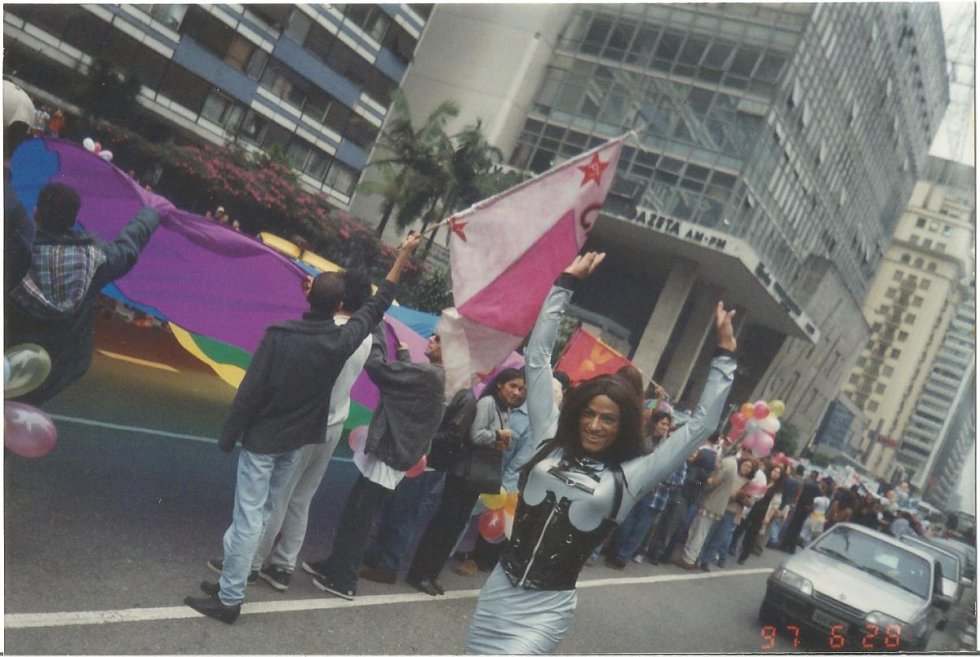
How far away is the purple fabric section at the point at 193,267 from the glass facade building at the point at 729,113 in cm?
2148

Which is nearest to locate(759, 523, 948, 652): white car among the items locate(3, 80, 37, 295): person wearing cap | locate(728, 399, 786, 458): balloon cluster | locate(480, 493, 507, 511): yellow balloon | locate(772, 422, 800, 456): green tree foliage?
locate(728, 399, 786, 458): balloon cluster

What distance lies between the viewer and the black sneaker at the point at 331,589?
527cm

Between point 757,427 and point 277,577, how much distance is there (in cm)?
717

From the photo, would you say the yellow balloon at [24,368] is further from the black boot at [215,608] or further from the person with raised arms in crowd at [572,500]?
the person with raised arms in crowd at [572,500]

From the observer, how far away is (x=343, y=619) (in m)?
4.94

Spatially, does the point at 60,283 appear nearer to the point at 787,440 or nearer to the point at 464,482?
the point at 464,482

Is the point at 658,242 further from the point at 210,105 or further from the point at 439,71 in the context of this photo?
the point at 210,105

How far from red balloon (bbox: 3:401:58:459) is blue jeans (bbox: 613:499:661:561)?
683 cm

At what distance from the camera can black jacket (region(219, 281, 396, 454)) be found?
14.0 feet

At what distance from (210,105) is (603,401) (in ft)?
106

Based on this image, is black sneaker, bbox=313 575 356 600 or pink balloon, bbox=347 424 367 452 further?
pink balloon, bbox=347 424 367 452

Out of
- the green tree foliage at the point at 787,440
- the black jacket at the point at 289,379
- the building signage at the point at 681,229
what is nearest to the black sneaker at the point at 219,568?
the black jacket at the point at 289,379

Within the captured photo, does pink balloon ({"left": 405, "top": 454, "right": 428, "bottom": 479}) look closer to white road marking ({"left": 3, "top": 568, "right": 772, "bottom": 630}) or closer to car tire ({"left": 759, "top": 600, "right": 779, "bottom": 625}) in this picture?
white road marking ({"left": 3, "top": 568, "right": 772, "bottom": 630})

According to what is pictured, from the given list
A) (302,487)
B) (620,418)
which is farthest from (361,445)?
(620,418)
